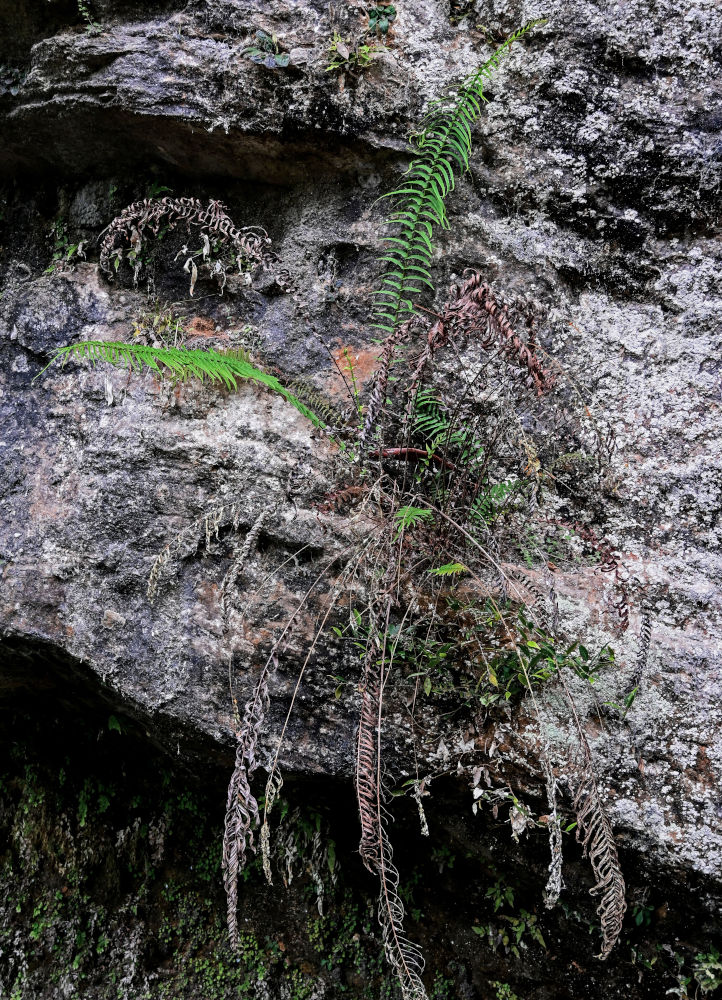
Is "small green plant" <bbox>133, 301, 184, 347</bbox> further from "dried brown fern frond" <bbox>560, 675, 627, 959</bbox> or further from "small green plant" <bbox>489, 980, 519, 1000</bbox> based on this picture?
"small green plant" <bbox>489, 980, 519, 1000</bbox>

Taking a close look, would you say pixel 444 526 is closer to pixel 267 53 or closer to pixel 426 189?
pixel 426 189

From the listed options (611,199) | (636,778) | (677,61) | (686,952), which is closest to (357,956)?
(686,952)

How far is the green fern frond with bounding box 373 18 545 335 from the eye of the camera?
8.31ft

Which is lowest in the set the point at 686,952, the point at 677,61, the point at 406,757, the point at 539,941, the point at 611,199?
the point at 539,941

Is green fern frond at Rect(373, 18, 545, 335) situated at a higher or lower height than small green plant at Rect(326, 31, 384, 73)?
lower

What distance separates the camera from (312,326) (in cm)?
286

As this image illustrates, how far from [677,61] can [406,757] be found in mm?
2927

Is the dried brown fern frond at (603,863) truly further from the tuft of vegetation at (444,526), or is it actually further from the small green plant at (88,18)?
the small green plant at (88,18)

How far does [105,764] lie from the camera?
315 cm

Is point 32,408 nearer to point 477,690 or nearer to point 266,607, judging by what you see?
point 266,607

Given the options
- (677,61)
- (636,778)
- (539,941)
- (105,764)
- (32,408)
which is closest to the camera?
(636,778)

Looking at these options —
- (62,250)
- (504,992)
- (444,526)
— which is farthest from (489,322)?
(504,992)

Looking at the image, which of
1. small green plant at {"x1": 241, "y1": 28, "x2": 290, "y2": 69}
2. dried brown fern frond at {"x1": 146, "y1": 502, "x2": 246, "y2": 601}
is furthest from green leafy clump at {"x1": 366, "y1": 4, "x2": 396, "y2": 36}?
dried brown fern frond at {"x1": 146, "y1": 502, "x2": 246, "y2": 601}

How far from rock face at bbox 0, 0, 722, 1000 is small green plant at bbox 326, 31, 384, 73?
5 cm
